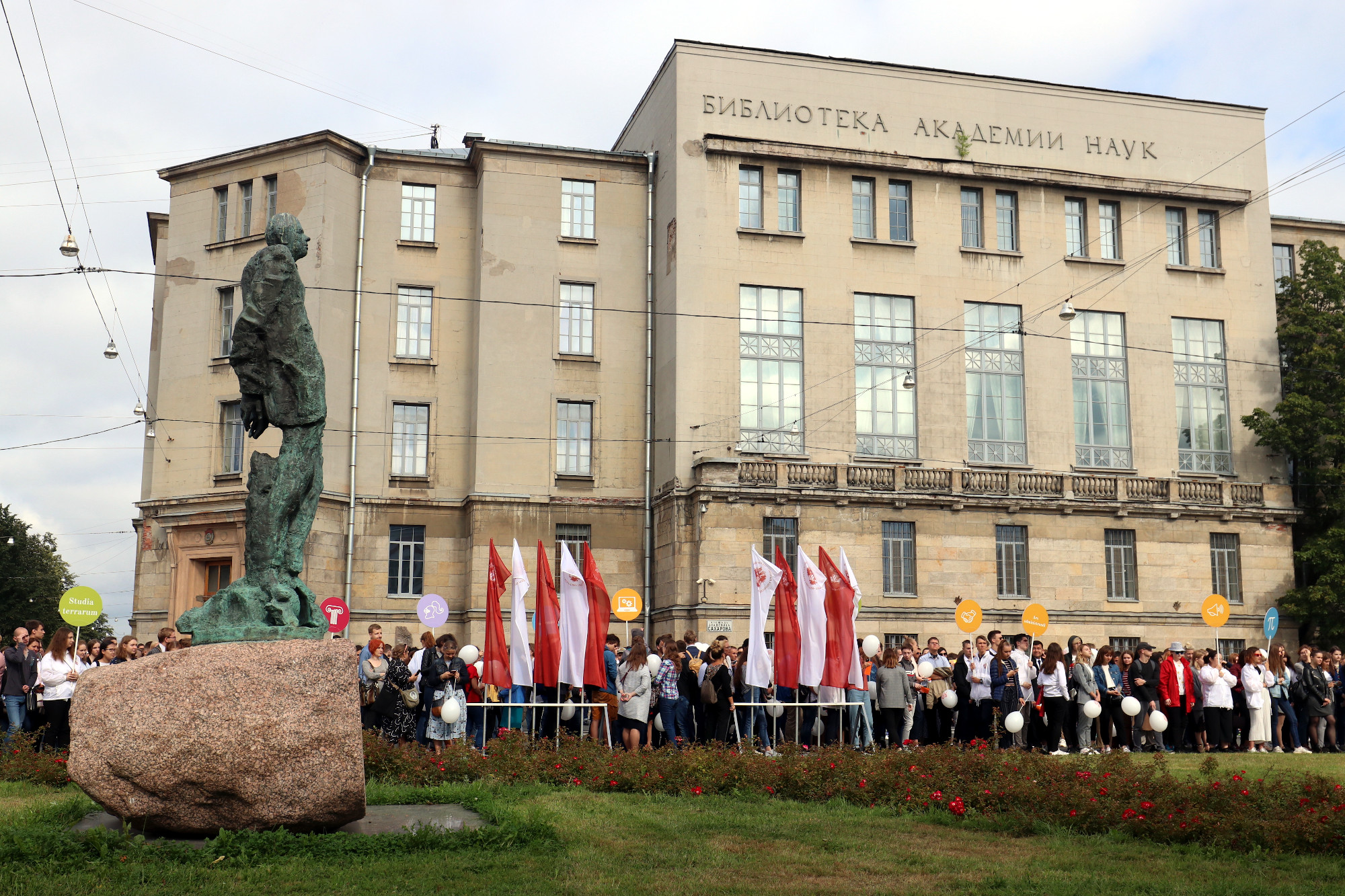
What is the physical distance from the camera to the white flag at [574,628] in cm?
1903

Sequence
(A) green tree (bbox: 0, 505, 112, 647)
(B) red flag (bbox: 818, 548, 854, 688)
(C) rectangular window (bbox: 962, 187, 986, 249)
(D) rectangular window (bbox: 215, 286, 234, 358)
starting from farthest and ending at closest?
1. (A) green tree (bbox: 0, 505, 112, 647)
2. (C) rectangular window (bbox: 962, 187, 986, 249)
3. (D) rectangular window (bbox: 215, 286, 234, 358)
4. (B) red flag (bbox: 818, 548, 854, 688)

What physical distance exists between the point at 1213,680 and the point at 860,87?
22962 mm

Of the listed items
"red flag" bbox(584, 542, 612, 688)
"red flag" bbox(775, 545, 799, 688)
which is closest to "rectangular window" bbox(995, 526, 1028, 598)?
"red flag" bbox(775, 545, 799, 688)

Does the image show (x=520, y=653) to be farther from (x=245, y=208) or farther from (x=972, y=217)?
(x=972, y=217)

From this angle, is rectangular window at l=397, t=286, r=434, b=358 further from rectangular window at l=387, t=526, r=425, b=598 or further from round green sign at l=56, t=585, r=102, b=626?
round green sign at l=56, t=585, r=102, b=626

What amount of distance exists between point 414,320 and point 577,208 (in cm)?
619

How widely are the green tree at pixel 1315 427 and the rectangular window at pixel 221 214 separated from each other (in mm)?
32660

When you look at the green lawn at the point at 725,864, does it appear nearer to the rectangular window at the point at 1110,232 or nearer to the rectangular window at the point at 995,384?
the rectangular window at the point at 995,384

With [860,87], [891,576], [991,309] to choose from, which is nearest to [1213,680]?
[891,576]

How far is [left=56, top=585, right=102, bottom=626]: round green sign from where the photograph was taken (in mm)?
24359

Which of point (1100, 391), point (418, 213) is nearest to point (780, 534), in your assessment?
point (1100, 391)

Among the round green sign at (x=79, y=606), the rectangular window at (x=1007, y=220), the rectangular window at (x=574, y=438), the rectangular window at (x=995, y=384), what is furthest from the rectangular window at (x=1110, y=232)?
the round green sign at (x=79, y=606)

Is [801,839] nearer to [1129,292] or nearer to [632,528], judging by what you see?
[632,528]

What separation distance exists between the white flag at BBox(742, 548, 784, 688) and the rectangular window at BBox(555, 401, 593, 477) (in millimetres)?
18244
